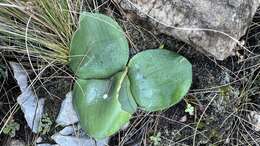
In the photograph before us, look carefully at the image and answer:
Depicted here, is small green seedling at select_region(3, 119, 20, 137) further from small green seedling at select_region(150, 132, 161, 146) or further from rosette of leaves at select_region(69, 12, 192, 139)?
small green seedling at select_region(150, 132, 161, 146)

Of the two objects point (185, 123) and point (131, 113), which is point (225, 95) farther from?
point (131, 113)

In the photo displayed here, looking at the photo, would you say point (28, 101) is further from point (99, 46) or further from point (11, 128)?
point (99, 46)

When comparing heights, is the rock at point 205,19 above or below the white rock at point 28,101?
above

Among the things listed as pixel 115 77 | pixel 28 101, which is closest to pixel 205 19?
pixel 115 77

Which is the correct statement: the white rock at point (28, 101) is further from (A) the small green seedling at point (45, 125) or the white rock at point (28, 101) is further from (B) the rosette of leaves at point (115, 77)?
(B) the rosette of leaves at point (115, 77)

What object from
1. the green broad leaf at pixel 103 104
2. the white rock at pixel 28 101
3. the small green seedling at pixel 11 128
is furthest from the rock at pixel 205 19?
the small green seedling at pixel 11 128
